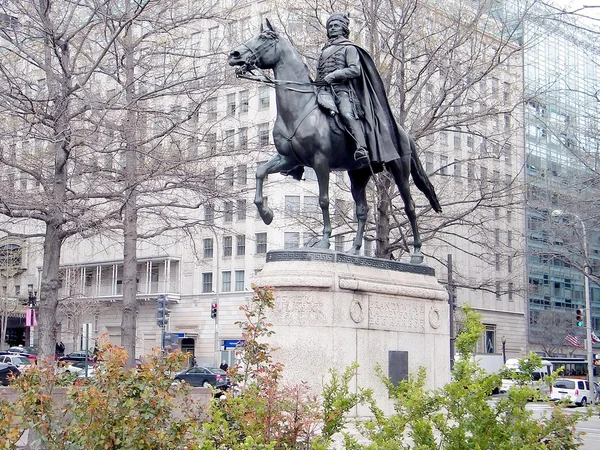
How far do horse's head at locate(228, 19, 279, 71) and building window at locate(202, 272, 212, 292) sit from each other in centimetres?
5153

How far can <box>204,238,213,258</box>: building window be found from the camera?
200 ft

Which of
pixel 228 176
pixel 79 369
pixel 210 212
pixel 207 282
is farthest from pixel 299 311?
pixel 207 282

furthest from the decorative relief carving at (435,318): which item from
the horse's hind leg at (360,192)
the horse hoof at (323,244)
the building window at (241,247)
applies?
the building window at (241,247)

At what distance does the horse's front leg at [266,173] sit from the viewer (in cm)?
1162

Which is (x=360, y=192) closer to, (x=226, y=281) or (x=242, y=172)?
(x=242, y=172)

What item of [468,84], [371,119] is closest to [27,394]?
[371,119]

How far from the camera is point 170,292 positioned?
63938 millimetres

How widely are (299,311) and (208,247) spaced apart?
51241mm

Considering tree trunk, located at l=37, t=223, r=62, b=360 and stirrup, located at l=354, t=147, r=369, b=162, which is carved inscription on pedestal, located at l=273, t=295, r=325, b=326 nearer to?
stirrup, located at l=354, t=147, r=369, b=162

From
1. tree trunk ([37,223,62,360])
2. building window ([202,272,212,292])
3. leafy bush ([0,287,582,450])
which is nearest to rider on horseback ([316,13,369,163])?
leafy bush ([0,287,582,450])

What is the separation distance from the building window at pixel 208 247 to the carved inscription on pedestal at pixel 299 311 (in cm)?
5028

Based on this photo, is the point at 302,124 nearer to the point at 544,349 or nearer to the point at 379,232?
the point at 379,232

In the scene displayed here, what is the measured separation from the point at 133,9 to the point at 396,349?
954 centimetres

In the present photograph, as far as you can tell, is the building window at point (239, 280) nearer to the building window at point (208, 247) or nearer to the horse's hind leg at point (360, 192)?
the building window at point (208, 247)
